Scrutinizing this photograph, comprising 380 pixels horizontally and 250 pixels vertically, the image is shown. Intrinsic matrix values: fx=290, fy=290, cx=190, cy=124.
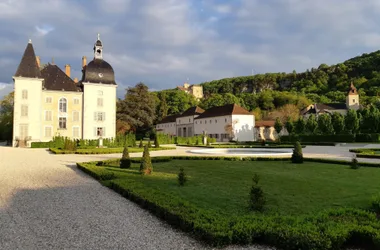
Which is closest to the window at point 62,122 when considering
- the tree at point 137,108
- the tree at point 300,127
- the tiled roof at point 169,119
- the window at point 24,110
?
the window at point 24,110

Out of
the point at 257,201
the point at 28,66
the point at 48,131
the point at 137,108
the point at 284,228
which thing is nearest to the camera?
the point at 284,228

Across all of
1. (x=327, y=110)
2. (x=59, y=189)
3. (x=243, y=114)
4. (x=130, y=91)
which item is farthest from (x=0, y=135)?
(x=327, y=110)

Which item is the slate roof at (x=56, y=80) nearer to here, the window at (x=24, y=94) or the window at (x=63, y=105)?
the window at (x=63, y=105)

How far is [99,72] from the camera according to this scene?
129ft

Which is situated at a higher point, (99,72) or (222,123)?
(99,72)

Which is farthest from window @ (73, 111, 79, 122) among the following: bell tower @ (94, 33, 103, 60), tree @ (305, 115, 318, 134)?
tree @ (305, 115, 318, 134)

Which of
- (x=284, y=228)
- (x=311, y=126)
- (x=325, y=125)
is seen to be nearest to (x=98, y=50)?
(x=311, y=126)

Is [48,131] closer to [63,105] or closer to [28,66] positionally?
[63,105]

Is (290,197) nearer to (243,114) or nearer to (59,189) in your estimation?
(59,189)

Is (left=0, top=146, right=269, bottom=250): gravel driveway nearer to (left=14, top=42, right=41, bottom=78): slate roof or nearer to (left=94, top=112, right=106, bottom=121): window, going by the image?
(left=14, top=42, right=41, bottom=78): slate roof

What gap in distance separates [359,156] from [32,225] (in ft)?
62.1

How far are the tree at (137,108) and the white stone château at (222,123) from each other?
627 centimetres

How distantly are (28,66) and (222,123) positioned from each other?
99.3 feet

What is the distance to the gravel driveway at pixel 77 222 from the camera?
13.8 feet
